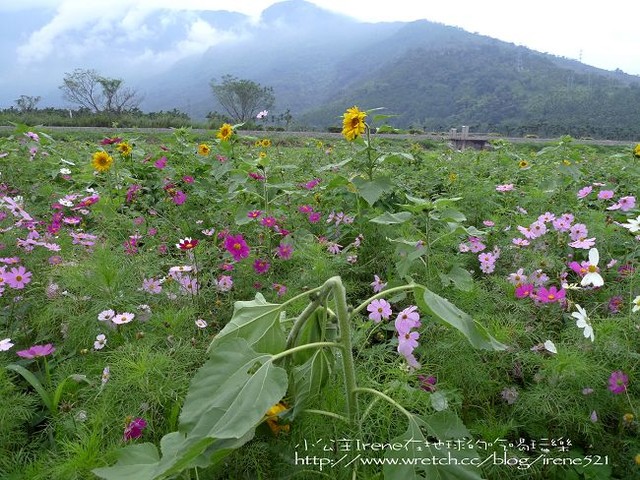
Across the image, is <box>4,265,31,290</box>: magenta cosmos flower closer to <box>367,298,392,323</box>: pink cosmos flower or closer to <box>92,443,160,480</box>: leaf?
<box>92,443,160,480</box>: leaf

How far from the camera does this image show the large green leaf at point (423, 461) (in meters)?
0.94

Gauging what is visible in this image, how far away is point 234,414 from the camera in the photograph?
88 centimetres

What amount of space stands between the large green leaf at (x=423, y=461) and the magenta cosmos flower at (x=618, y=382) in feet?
1.73

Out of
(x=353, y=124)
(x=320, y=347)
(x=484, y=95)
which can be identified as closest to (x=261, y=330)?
(x=320, y=347)

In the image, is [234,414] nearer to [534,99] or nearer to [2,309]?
[2,309]

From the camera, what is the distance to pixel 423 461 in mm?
951

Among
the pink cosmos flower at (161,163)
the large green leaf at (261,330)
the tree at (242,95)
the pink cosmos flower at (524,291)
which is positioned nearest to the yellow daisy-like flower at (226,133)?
the pink cosmos flower at (161,163)

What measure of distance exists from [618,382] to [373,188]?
128cm

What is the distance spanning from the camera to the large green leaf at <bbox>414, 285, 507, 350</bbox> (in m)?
0.99

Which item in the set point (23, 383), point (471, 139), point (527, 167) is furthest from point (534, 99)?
point (23, 383)

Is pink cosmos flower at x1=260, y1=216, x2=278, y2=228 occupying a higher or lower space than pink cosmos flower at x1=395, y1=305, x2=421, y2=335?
higher

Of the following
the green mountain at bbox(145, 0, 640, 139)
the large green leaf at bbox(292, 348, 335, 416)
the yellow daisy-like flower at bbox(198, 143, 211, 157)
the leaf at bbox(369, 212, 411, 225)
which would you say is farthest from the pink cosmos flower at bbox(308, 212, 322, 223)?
the green mountain at bbox(145, 0, 640, 139)

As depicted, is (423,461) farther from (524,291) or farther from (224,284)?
(224,284)

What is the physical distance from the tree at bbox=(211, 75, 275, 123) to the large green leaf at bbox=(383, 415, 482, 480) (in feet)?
139
